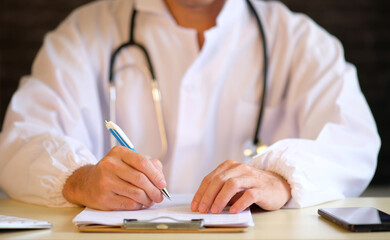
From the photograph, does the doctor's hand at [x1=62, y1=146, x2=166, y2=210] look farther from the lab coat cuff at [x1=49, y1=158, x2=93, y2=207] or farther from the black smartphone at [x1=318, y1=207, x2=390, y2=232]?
the black smartphone at [x1=318, y1=207, x2=390, y2=232]

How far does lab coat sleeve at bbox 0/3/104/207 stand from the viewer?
108 centimetres

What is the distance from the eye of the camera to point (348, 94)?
1.39 metres

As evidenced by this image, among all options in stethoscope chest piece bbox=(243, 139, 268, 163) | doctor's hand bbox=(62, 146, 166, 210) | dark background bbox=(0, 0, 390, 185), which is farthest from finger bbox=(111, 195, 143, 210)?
dark background bbox=(0, 0, 390, 185)

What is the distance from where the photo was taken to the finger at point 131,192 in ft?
3.01

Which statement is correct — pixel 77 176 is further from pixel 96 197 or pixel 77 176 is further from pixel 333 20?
pixel 333 20

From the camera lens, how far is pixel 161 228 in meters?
0.78

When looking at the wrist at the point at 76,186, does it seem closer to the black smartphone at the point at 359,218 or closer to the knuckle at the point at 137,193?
the knuckle at the point at 137,193

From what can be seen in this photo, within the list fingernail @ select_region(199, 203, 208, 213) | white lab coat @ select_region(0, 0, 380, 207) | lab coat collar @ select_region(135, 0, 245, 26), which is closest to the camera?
fingernail @ select_region(199, 203, 208, 213)

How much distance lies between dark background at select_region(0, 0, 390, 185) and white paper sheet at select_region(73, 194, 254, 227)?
1412 mm

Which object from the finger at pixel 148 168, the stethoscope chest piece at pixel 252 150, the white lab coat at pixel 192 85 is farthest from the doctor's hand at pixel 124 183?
the stethoscope chest piece at pixel 252 150

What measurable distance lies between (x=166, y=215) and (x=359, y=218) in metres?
0.31

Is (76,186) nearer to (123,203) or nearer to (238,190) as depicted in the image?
(123,203)

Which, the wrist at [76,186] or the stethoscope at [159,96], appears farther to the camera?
the stethoscope at [159,96]

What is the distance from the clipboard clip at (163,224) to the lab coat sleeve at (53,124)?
0.96 ft
